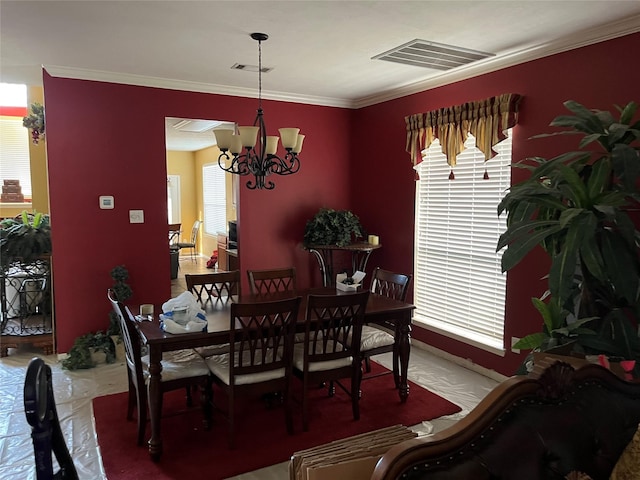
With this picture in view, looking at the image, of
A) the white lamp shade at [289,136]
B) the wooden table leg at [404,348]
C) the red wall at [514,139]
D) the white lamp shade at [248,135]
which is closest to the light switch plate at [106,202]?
the white lamp shade at [248,135]

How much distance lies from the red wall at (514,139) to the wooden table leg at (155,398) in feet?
8.82

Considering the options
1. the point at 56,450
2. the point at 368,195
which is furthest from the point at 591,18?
the point at 56,450

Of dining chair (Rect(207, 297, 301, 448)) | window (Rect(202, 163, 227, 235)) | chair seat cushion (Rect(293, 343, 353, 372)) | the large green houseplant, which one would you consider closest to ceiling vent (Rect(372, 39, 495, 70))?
the large green houseplant

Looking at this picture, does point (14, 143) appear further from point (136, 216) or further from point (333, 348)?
point (333, 348)

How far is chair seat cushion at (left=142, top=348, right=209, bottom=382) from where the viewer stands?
2.78 meters

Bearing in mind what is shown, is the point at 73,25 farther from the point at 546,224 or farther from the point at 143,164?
the point at 546,224

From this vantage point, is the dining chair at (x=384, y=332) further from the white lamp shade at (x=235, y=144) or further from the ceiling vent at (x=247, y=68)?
the ceiling vent at (x=247, y=68)

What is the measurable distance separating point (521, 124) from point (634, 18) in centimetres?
96

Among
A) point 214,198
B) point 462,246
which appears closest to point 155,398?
point 462,246

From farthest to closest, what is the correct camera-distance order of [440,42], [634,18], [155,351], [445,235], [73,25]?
[445,235] < [440,42] < [73,25] < [634,18] < [155,351]

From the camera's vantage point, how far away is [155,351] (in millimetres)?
2574

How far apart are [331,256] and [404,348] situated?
1.80 meters

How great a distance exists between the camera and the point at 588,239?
212 centimetres

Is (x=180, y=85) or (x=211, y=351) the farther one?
(x=180, y=85)
